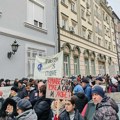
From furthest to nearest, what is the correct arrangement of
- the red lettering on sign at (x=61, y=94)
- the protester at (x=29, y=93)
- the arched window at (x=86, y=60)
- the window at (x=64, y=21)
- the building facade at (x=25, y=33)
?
the arched window at (x=86, y=60), the window at (x=64, y=21), the building facade at (x=25, y=33), the protester at (x=29, y=93), the red lettering on sign at (x=61, y=94)

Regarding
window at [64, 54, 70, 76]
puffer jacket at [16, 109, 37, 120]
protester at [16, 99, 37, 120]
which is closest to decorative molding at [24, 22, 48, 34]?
window at [64, 54, 70, 76]

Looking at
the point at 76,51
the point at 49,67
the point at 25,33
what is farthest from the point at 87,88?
the point at 76,51

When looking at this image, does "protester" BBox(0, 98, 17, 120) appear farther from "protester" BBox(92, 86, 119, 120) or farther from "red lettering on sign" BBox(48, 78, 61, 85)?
"protester" BBox(92, 86, 119, 120)

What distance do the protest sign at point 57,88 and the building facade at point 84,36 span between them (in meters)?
14.9

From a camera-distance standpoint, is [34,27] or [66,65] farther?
[66,65]

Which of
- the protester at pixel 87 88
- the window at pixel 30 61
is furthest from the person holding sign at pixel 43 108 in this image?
the window at pixel 30 61

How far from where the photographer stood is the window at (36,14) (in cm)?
1667

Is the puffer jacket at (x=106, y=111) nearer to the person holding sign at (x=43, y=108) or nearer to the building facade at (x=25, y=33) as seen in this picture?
the person holding sign at (x=43, y=108)

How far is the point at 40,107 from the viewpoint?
5.95 meters

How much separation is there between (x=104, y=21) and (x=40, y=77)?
95.1 feet

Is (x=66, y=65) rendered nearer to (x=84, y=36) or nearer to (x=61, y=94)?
(x=84, y=36)

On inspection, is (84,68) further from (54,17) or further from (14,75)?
(14,75)

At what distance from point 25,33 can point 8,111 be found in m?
10.8

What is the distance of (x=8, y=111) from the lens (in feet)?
17.4
